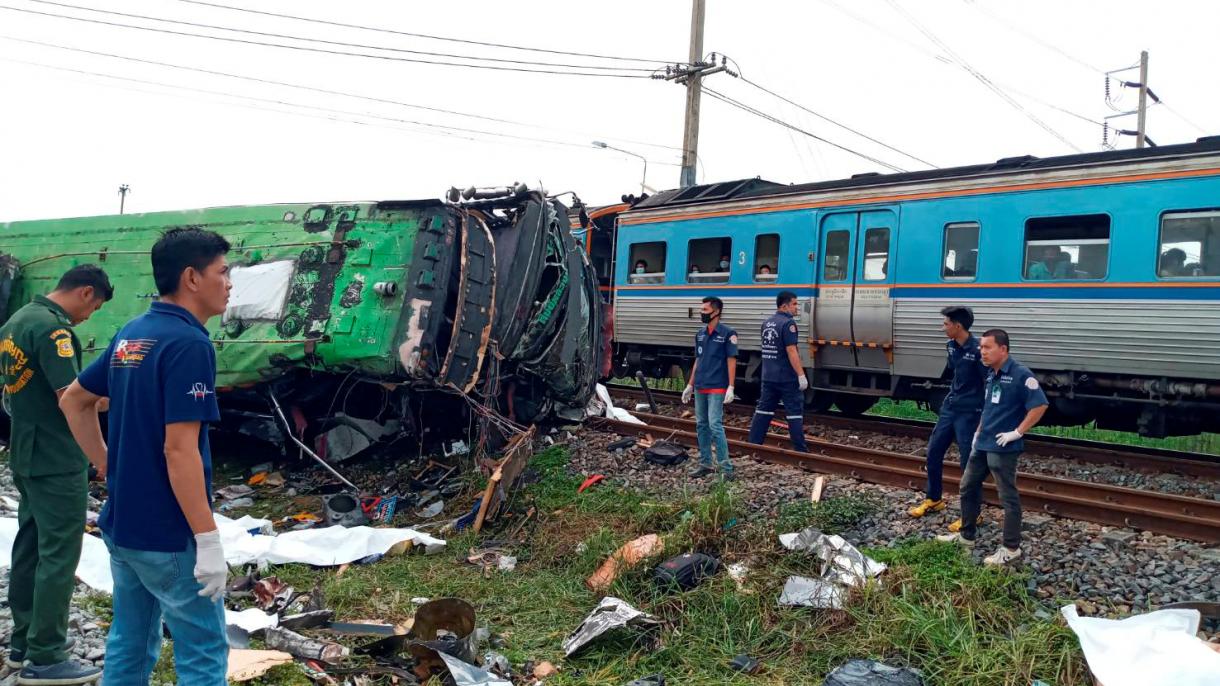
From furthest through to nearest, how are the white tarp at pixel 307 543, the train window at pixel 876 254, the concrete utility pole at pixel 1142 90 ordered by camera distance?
the concrete utility pole at pixel 1142 90, the train window at pixel 876 254, the white tarp at pixel 307 543

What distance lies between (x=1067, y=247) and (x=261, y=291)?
27.0ft

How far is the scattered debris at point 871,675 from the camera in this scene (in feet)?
12.8

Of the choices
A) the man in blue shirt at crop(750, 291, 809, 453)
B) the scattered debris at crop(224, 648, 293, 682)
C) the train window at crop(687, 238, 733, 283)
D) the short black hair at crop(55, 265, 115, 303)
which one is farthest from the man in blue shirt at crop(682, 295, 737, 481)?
the short black hair at crop(55, 265, 115, 303)

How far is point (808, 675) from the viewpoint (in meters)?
4.29

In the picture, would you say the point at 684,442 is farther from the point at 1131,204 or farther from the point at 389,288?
the point at 1131,204

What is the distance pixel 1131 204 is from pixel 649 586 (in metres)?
6.60

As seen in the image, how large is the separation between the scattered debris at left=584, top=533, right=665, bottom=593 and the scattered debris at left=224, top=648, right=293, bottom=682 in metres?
1.97

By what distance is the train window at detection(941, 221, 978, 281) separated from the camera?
31.8 ft

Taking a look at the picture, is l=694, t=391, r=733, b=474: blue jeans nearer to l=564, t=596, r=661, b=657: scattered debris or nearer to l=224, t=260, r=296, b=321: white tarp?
l=564, t=596, r=661, b=657: scattered debris

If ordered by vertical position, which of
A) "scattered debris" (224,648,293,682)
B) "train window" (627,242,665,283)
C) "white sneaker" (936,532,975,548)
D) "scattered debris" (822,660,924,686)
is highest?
"train window" (627,242,665,283)

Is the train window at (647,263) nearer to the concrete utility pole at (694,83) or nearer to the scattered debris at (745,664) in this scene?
the concrete utility pole at (694,83)

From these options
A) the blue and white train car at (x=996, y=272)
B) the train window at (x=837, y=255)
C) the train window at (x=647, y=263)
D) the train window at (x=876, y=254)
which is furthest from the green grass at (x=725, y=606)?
the train window at (x=647, y=263)

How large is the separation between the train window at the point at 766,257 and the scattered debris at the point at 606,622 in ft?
24.5

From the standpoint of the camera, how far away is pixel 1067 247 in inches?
355
